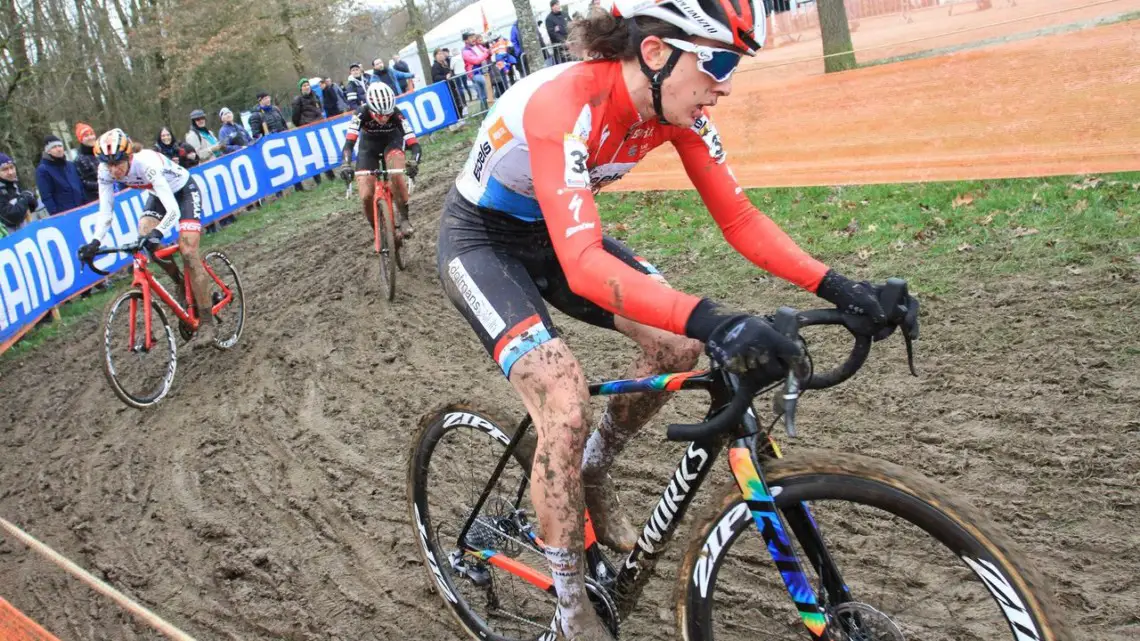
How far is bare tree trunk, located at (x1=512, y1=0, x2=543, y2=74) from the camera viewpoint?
16.6 metres

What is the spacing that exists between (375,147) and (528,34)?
24.1 feet

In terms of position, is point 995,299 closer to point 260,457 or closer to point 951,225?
point 951,225

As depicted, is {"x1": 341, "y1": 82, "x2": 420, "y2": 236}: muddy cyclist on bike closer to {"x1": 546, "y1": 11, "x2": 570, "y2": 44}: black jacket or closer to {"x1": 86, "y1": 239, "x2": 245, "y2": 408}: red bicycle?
{"x1": 86, "y1": 239, "x2": 245, "y2": 408}: red bicycle

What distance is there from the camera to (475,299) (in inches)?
127

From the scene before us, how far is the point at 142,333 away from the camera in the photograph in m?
8.42

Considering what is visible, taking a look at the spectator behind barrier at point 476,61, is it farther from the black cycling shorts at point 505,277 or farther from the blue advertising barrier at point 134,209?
the black cycling shorts at point 505,277

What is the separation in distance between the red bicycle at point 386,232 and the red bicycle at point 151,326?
160cm

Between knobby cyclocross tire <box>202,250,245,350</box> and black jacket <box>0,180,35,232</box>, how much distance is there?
4.04 meters

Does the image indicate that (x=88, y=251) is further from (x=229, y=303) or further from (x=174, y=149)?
(x=174, y=149)

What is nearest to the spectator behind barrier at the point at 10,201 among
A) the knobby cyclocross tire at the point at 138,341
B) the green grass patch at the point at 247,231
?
the green grass patch at the point at 247,231

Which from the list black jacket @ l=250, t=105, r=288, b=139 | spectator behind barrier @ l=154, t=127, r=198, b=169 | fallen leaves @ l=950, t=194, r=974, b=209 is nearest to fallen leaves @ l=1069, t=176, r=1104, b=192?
fallen leaves @ l=950, t=194, r=974, b=209

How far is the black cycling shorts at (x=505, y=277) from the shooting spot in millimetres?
3111

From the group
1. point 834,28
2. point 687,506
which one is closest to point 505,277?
point 687,506

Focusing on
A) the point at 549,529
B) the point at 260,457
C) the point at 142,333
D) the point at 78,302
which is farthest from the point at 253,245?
the point at 549,529
